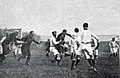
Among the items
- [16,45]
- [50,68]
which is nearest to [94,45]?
[50,68]

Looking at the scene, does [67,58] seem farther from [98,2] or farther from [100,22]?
[98,2]

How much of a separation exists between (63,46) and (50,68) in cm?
52

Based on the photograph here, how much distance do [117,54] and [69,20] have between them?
120 centimetres

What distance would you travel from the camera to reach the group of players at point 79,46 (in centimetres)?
484

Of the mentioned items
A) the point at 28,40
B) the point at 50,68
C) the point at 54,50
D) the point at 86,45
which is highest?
the point at 28,40

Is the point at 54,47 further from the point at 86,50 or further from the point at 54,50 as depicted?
the point at 86,50

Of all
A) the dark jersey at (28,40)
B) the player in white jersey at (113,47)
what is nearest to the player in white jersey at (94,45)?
the player in white jersey at (113,47)

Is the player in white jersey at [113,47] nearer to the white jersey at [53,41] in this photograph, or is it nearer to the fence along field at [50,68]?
the fence along field at [50,68]

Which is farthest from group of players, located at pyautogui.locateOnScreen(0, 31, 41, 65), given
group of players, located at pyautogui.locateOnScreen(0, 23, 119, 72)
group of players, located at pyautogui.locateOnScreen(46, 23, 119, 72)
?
group of players, located at pyautogui.locateOnScreen(46, 23, 119, 72)

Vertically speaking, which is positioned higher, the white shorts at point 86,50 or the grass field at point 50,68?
the white shorts at point 86,50

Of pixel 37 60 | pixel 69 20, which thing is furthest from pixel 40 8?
pixel 37 60

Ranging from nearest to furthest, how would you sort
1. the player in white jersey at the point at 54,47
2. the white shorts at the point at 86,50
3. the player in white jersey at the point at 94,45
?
the white shorts at the point at 86,50 → the player in white jersey at the point at 94,45 → the player in white jersey at the point at 54,47

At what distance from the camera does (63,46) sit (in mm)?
5145

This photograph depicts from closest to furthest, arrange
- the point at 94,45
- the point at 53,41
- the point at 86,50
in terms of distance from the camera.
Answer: the point at 86,50, the point at 94,45, the point at 53,41
